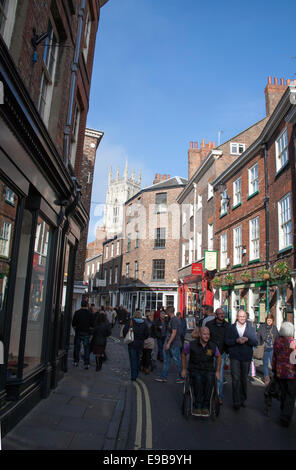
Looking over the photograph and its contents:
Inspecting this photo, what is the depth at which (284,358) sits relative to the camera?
5.96 metres

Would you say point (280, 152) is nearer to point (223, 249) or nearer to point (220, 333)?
point (223, 249)

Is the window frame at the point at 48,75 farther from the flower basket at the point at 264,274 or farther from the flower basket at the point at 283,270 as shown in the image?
the flower basket at the point at 264,274

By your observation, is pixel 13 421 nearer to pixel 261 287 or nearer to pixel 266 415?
pixel 266 415

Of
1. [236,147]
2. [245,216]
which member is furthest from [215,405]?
[236,147]

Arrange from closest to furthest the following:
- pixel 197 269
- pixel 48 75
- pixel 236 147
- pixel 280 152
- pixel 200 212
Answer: pixel 48 75
pixel 280 152
pixel 197 269
pixel 236 147
pixel 200 212

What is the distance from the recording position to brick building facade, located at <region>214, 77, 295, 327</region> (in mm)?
13602

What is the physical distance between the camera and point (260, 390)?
8336 mm

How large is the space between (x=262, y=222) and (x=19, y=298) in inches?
505

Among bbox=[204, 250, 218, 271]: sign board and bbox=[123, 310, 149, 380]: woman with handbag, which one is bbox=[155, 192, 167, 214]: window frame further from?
bbox=[123, 310, 149, 380]: woman with handbag

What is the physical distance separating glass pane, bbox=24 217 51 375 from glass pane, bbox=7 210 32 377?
0.35 metres

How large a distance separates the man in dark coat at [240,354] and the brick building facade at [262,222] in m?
6.40

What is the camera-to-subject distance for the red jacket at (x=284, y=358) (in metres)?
5.84

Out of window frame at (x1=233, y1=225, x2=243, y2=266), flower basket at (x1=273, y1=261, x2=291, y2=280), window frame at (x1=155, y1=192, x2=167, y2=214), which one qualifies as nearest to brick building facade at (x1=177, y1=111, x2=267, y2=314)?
window frame at (x1=233, y1=225, x2=243, y2=266)

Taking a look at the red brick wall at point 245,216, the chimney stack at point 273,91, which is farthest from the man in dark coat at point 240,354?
the chimney stack at point 273,91
